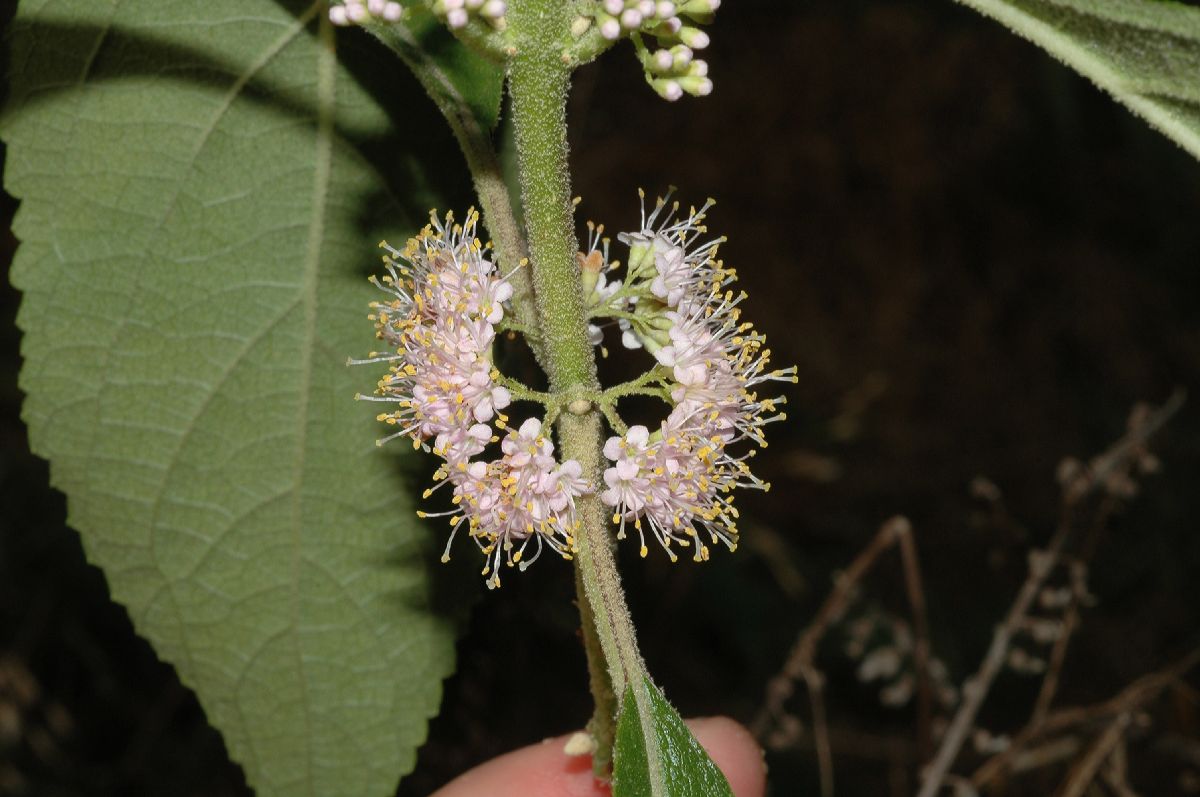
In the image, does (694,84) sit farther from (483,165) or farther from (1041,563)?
(1041,563)

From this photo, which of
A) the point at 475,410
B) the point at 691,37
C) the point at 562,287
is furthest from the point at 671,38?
the point at 475,410

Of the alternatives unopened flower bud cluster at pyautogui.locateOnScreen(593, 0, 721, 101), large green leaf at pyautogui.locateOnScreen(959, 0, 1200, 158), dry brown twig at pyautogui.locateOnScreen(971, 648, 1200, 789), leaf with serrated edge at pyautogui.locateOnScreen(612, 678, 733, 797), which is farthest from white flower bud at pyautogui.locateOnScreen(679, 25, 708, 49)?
dry brown twig at pyautogui.locateOnScreen(971, 648, 1200, 789)

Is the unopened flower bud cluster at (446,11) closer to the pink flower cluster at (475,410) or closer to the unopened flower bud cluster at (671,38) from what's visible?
the unopened flower bud cluster at (671,38)

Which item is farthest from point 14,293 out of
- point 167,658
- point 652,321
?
point 652,321

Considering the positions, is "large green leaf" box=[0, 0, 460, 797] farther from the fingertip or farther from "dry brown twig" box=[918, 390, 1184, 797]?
"dry brown twig" box=[918, 390, 1184, 797]

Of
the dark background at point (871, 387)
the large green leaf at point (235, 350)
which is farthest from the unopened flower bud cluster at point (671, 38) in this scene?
the dark background at point (871, 387)

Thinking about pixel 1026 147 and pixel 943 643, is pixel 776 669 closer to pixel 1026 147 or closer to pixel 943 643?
pixel 943 643
